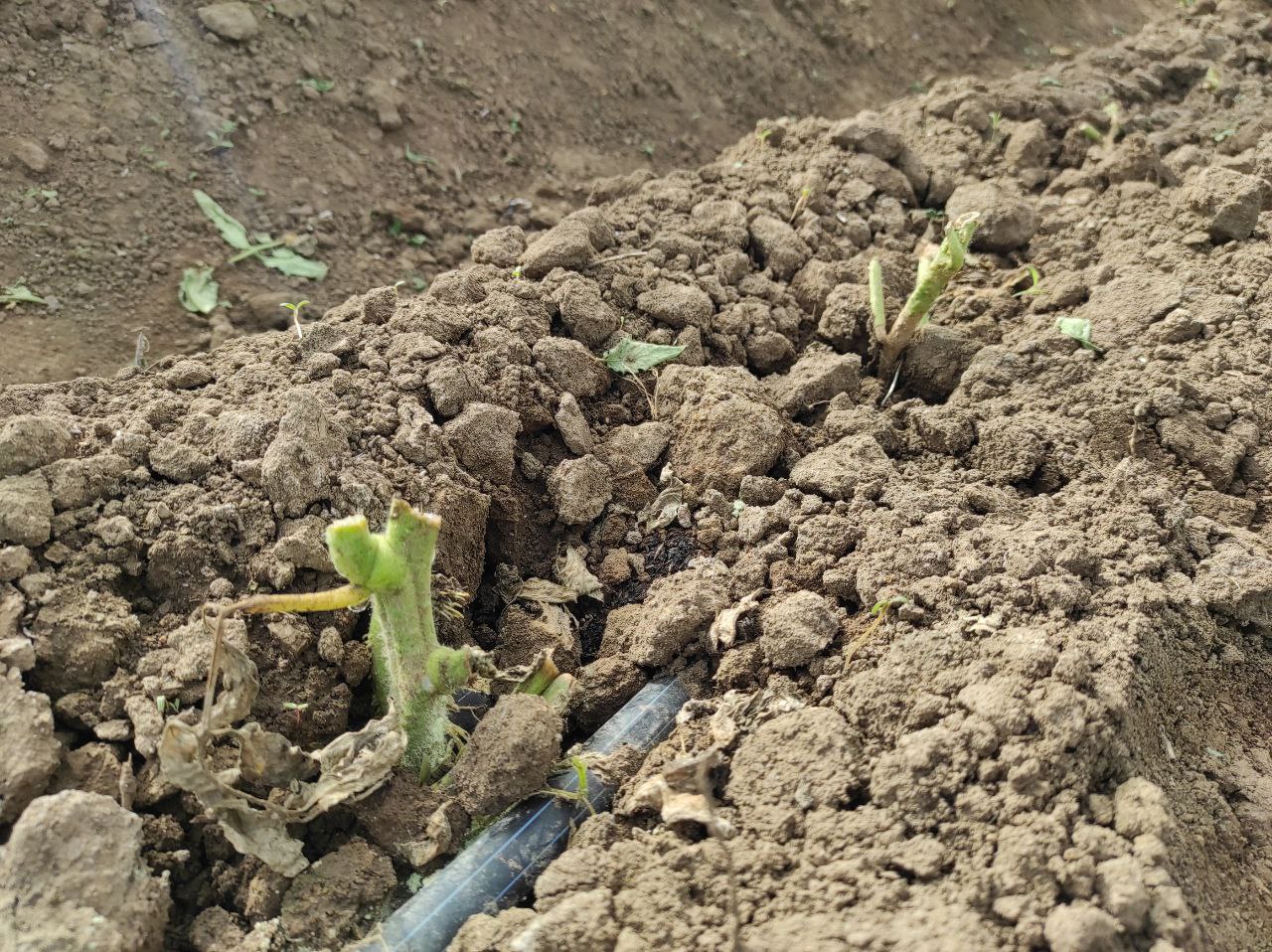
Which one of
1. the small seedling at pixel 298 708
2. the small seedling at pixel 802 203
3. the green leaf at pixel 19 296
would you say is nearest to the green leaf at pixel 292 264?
the green leaf at pixel 19 296

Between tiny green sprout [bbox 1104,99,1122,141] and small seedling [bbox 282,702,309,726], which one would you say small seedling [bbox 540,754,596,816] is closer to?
small seedling [bbox 282,702,309,726]

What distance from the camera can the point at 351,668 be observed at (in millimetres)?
2012

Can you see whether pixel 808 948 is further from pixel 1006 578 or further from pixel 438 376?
pixel 438 376

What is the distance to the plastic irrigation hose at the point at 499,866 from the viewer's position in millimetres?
1684

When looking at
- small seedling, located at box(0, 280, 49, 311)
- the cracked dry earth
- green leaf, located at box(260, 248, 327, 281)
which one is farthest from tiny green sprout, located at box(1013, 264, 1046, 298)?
small seedling, located at box(0, 280, 49, 311)

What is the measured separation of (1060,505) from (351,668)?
1.70 m

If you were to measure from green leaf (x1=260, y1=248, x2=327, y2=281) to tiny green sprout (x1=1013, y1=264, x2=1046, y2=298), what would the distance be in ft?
8.11

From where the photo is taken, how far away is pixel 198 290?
3375 mm

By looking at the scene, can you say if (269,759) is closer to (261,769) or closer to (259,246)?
(261,769)

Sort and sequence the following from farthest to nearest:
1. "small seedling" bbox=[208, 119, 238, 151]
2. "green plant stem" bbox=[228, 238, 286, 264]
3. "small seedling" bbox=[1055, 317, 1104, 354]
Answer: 1. "small seedling" bbox=[208, 119, 238, 151]
2. "green plant stem" bbox=[228, 238, 286, 264]
3. "small seedling" bbox=[1055, 317, 1104, 354]

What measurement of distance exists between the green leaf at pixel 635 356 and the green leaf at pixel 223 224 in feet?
5.46

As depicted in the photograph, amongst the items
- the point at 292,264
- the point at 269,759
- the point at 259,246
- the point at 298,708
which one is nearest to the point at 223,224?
the point at 259,246

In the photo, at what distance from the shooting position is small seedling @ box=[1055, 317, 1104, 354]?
2.77 meters

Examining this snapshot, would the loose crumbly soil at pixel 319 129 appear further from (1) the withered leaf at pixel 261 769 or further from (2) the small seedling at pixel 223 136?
(1) the withered leaf at pixel 261 769
